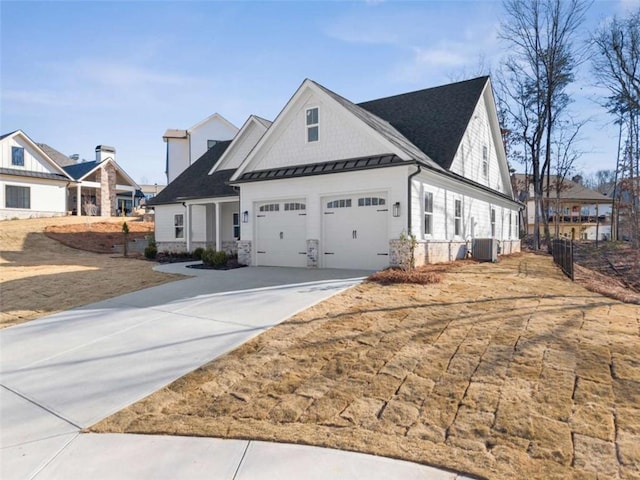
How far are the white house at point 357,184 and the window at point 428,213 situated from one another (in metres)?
0.03

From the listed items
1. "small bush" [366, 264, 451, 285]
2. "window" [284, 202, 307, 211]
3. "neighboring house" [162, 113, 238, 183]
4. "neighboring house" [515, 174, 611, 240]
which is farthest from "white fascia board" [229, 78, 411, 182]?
"neighboring house" [515, 174, 611, 240]

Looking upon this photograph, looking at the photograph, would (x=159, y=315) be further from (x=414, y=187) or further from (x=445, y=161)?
(x=445, y=161)

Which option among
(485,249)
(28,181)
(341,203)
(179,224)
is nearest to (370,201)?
(341,203)

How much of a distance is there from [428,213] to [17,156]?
30.9m

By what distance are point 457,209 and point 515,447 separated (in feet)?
43.4

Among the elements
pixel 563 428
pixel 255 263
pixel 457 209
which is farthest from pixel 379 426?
pixel 457 209

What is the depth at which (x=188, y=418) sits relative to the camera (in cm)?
356

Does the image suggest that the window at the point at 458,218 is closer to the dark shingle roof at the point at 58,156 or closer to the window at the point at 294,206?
the window at the point at 294,206

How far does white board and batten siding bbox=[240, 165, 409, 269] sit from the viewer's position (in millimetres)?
11344

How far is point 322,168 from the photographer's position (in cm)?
1256

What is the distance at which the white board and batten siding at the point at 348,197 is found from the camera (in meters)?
11.3

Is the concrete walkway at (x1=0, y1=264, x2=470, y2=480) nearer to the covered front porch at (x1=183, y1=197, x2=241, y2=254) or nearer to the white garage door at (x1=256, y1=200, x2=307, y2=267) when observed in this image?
the white garage door at (x1=256, y1=200, x2=307, y2=267)

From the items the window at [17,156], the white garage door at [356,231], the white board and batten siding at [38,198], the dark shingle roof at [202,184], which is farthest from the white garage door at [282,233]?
the window at [17,156]

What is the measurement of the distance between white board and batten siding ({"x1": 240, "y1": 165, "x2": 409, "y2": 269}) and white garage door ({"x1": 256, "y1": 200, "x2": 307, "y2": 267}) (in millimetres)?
147
